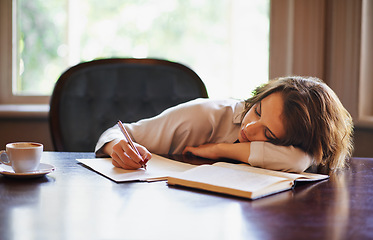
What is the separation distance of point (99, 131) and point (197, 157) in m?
0.79

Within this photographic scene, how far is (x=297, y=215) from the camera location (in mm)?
702

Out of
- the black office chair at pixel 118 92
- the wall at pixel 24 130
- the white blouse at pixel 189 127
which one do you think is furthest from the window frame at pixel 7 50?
the white blouse at pixel 189 127

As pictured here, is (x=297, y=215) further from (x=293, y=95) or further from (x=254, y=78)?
(x=254, y=78)

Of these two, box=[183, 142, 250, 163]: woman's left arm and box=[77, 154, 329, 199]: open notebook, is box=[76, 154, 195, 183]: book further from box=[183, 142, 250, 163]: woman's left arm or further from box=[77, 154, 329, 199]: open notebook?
box=[183, 142, 250, 163]: woman's left arm

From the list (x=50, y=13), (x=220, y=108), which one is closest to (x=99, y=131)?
(x=220, y=108)

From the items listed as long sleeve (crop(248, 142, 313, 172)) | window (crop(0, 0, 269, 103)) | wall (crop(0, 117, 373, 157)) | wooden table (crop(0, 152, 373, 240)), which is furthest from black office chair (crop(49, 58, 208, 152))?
wooden table (crop(0, 152, 373, 240))

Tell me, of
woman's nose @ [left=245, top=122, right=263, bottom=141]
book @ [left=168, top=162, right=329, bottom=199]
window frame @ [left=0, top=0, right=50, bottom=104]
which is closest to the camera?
book @ [left=168, top=162, right=329, bottom=199]

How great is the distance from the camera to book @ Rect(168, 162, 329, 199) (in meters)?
0.82

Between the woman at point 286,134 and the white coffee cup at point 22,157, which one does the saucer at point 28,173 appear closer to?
the white coffee cup at point 22,157

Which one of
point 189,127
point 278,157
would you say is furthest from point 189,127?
point 278,157

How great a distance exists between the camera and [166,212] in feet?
2.28

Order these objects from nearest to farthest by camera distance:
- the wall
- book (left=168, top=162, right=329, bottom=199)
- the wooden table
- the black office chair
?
the wooden table, book (left=168, top=162, right=329, bottom=199), the black office chair, the wall

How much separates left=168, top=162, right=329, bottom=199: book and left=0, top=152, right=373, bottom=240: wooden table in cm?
2

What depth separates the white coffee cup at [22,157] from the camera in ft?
3.03
